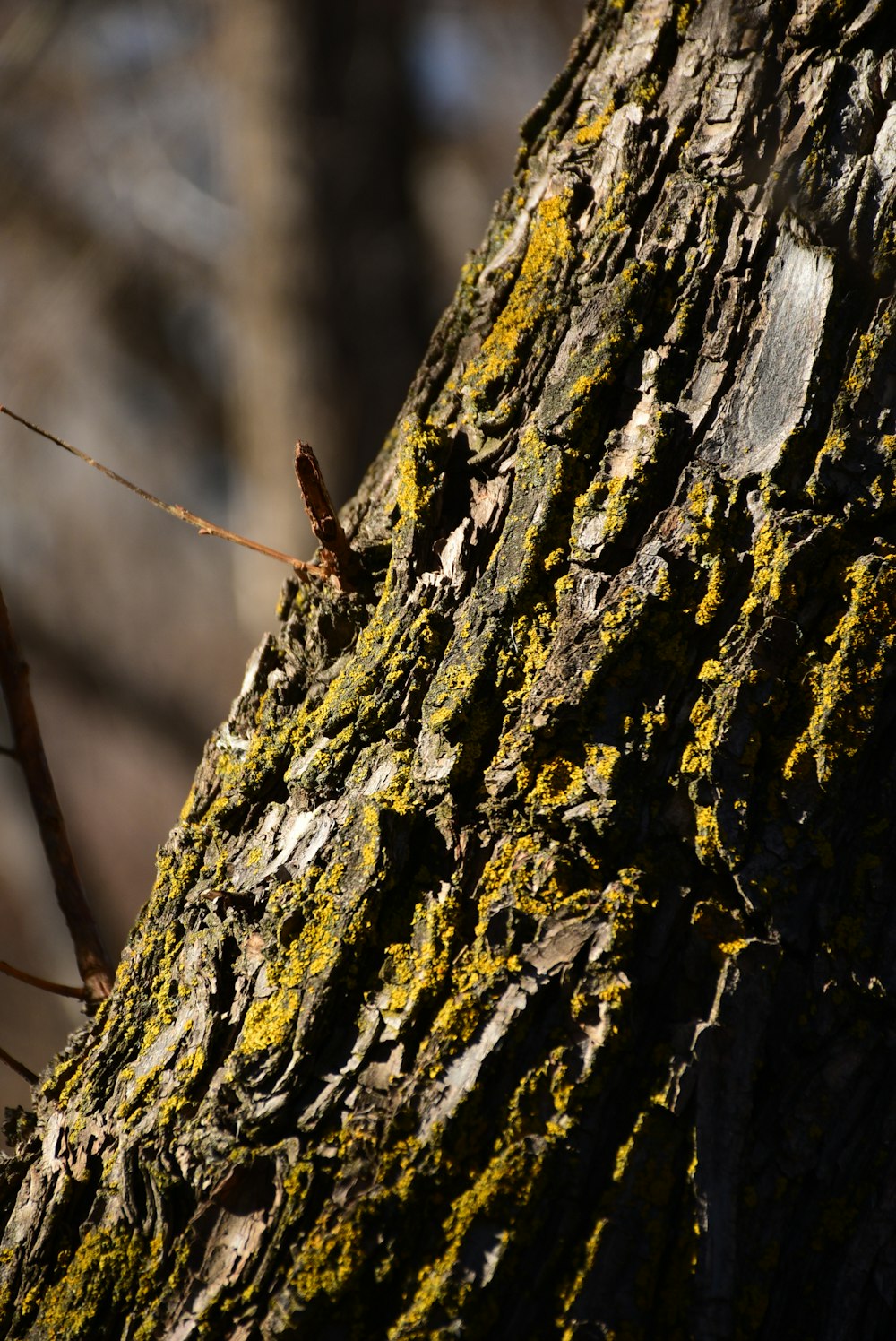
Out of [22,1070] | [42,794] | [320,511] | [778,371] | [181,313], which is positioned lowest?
[22,1070]

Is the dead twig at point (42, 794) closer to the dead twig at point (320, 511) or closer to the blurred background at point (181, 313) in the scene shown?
the dead twig at point (320, 511)

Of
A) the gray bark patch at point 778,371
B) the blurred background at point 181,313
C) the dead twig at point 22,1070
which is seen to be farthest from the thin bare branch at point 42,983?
the blurred background at point 181,313

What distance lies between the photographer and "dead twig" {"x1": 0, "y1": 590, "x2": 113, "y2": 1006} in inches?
50.1

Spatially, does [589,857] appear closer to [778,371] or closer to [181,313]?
[778,371]

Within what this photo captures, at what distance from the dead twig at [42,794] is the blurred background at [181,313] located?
217cm

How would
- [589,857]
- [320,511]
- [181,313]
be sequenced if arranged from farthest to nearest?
[181,313]
[320,511]
[589,857]

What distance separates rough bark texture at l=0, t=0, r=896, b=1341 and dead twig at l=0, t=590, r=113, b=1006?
325mm

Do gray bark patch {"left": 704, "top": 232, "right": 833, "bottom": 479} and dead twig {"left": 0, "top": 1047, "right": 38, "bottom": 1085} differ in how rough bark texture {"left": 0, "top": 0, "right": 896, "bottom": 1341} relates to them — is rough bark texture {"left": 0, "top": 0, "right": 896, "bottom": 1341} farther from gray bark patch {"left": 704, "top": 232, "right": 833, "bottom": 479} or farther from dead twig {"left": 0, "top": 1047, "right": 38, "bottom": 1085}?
dead twig {"left": 0, "top": 1047, "right": 38, "bottom": 1085}

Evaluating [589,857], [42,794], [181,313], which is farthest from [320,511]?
[181,313]

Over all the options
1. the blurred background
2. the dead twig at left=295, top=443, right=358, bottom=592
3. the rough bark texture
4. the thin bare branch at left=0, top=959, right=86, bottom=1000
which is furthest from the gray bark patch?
the blurred background

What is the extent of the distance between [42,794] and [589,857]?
890 mm

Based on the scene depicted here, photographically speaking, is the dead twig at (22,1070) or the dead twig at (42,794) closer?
the dead twig at (22,1070)

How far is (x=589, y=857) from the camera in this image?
78cm

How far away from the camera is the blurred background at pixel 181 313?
12.4 feet
